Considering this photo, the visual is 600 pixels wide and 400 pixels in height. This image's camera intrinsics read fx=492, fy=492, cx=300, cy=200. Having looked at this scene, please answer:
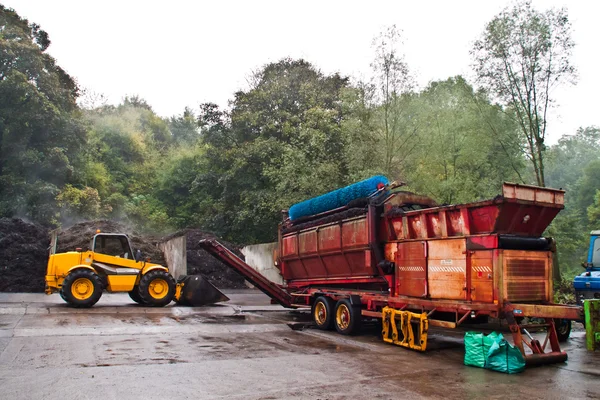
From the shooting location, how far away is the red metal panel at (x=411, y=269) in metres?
8.83

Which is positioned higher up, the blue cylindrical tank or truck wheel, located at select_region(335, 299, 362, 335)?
the blue cylindrical tank

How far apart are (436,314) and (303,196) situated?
38.5ft

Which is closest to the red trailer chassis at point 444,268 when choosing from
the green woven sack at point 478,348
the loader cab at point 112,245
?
the green woven sack at point 478,348

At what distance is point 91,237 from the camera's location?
69.9 feet

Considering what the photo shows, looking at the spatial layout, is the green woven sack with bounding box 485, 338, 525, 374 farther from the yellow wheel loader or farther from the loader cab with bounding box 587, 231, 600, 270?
the yellow wheel loader

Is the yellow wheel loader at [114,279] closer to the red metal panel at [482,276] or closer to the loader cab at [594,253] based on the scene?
the red metal panel at [482,276]

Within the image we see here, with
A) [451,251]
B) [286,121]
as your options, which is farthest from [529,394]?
[286,121]

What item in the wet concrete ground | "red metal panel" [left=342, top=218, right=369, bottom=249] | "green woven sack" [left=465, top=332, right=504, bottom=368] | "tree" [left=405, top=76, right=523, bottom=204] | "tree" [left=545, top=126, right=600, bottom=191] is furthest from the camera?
"tree" [left=545, top=126, right=600, bottom=191]

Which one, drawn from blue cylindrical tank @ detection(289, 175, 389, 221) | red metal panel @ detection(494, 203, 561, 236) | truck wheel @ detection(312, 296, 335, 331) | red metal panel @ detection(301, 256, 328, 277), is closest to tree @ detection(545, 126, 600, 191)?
blue cylindrical tank @ detection(289, 175, 389, 221)

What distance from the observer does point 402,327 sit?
8883 millimetres

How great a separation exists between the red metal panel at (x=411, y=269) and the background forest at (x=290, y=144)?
29.3ft

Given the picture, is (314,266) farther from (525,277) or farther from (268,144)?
(268,144)

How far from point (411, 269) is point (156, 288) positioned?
8.38 m

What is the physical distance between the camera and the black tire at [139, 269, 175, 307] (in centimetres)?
1420
